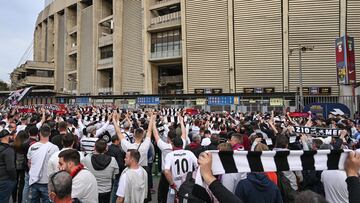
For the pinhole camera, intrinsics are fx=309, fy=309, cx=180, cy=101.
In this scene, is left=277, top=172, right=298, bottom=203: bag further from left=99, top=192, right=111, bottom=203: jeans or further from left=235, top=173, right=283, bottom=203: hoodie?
left=99, top=192, right=111, bottom=203: jeans

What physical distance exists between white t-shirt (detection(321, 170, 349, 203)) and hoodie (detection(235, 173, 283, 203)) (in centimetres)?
105

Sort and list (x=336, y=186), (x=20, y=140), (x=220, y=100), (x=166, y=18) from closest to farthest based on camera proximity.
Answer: (x=336, y=186) < (x=20, y=140) < (x=220, y=100) < (x=166, y=18)

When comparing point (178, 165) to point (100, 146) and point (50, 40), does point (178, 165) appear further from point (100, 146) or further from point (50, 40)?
point (50, 40)

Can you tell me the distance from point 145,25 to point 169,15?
423 cm

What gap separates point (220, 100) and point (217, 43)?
15.5 m

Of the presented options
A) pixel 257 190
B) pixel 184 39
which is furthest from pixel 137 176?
pixel 184 39

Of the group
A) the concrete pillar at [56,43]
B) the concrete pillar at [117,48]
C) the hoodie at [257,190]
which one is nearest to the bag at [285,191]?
the hoodie at [257,190]

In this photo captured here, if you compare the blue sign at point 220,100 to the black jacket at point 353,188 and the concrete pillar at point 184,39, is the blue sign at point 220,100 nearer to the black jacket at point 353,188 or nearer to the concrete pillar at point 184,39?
the concrete pillar at point 184,39

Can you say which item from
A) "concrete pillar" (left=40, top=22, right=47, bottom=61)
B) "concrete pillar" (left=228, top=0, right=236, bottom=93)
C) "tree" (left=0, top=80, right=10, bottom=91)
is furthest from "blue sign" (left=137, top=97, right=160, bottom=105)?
"tree" (left=0, top=80, right=10, bottom=91)

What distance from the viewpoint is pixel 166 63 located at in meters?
51.1

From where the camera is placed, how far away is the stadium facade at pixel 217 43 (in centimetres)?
3809

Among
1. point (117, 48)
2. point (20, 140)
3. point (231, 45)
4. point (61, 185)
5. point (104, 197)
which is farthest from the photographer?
point (117, 48)

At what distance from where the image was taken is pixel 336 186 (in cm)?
404

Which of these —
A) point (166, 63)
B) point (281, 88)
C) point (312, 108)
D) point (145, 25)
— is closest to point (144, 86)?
point (166, 63)
